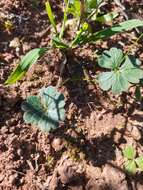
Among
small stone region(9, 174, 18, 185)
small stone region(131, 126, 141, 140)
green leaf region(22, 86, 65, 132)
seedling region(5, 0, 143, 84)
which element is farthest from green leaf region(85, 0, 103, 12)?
small stone region(9, 174, 18, 185)

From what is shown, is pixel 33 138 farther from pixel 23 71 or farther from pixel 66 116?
pixel 23 71

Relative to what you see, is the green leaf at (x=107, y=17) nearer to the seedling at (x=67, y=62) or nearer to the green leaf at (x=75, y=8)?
the seedling at (x=67, y=62)

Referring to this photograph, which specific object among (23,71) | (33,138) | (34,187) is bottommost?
(34,187)

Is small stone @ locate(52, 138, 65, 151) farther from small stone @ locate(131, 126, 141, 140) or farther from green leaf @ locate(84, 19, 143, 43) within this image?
green leaf @ locate(84, 19, 143, 43)

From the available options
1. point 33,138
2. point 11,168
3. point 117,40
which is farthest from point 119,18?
point 11,168

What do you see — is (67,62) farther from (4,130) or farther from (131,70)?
(4,130)

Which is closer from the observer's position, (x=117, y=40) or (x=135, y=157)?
(x=135, y=157)
